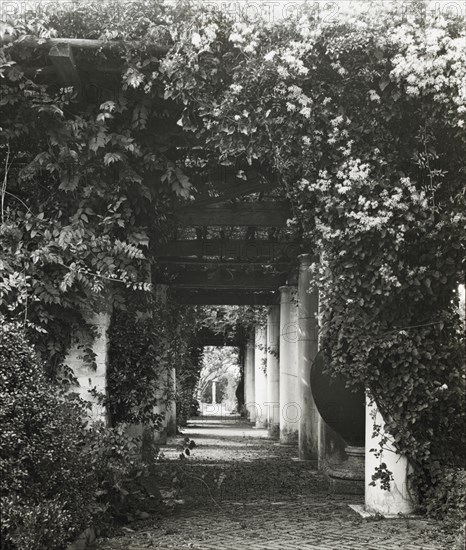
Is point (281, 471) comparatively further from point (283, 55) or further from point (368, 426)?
point (283, 55)

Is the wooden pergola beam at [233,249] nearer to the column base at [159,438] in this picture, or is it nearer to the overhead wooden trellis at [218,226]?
the overhead wooden trellis at [218,226]

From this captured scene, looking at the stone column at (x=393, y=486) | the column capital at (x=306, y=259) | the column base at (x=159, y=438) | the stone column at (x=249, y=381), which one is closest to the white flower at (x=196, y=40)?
the stone column at (x=393, y=486)

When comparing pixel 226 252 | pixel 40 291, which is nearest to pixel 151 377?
pixel 40 291

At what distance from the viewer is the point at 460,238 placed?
7.57 m

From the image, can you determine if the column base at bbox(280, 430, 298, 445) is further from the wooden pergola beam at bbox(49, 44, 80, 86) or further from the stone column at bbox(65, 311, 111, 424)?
the wooden pergola beam at bbox(49, 44, 80, 86)

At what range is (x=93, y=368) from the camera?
853cm

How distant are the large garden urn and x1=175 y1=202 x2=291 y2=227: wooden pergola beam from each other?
3076 mm

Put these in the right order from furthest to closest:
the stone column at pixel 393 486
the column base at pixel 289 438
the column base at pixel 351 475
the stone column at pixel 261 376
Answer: the stone column at pixel 261 376, the column base at pixel 289 438, the column base at pixel 351 475, the stone column at pixel 393 486

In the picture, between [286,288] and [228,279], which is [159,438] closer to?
[228,279]

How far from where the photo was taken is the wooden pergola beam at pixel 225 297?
20859mm

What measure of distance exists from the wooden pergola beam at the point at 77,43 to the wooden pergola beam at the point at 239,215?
4.77 meters

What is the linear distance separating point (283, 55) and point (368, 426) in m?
3.74

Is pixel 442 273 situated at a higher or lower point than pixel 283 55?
lower

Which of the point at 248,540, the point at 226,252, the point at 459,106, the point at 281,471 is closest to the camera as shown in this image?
the point at 248,540
